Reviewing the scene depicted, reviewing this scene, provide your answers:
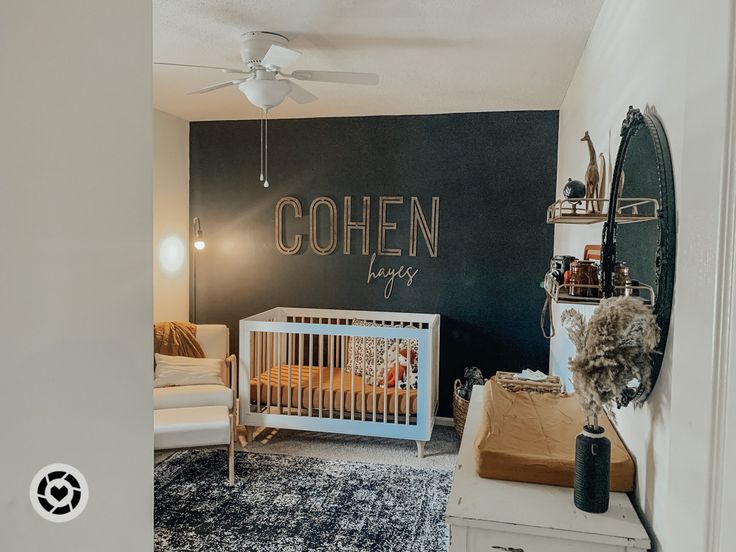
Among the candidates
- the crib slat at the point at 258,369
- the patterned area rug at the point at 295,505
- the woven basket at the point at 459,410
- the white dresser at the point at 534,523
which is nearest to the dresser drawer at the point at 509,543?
the white dresser at the point at 534,523

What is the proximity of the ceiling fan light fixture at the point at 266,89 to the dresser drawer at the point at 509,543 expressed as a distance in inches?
87.7

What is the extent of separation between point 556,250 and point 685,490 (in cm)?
346

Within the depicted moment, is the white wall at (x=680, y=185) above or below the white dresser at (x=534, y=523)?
above

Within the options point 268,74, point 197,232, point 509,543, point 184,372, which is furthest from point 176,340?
point 509,543

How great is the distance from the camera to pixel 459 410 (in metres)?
4.05

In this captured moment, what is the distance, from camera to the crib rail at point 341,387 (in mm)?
3785

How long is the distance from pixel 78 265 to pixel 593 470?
1.19 metres

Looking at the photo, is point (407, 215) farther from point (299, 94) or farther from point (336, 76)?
point (336, 76)

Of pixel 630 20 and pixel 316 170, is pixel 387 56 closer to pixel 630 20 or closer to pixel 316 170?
pixel 630 20

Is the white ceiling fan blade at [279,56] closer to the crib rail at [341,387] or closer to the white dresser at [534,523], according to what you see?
the crib rail at [341,387]

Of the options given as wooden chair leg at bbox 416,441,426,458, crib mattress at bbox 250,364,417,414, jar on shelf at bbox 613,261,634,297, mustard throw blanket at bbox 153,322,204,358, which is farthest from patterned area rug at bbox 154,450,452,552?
jar on shelf at bbox 613,261,634,297

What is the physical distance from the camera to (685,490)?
28.5 inches

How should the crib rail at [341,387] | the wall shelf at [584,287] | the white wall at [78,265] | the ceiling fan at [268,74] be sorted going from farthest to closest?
the crib rail at [341,387] → the ceiling fan at [268,74] → the wall shelf at [584,287] → the white wall at [78,265]

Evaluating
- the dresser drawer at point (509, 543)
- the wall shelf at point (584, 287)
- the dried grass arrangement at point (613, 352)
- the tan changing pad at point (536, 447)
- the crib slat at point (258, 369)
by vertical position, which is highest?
the wall shelf at point (584, 287)
